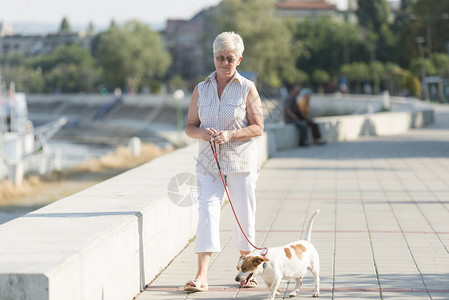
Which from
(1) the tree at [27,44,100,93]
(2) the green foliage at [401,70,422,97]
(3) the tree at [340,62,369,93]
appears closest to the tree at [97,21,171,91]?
(1) the tree at [27,44,100,93]

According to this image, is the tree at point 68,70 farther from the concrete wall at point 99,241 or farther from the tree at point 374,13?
the concrete wall at point 99,241

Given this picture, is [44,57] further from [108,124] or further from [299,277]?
[299,277]

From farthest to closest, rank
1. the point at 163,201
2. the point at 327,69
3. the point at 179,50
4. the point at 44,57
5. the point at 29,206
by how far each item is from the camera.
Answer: the point at 44,57 < the point at 179,50 < the point at 327,69 < the point at 29,206 < the point at 163,201

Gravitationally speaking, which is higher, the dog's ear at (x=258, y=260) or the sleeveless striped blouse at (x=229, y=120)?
the sleeveless striped blouse at (x=229, y=120)

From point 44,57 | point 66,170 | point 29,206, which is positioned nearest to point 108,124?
point 44,57

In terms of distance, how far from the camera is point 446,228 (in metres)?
8.66

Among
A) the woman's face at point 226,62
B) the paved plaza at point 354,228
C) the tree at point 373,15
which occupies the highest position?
the tree at point 373,15

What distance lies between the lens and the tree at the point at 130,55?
11600cm

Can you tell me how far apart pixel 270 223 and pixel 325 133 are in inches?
544

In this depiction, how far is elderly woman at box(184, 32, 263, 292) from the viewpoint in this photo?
5898 mm

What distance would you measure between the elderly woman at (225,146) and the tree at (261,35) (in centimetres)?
7513

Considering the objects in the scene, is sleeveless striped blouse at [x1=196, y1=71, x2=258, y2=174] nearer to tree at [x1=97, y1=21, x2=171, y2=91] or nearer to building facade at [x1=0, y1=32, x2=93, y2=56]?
tree at [x1=97, y1=21, x2=171, y2=91]

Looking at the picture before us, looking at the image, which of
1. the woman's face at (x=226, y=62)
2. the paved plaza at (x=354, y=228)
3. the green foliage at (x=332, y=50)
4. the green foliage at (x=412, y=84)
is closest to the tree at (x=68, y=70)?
the green foliage at (x=332, y=50)

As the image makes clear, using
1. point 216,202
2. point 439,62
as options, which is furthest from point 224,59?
point 439,62
